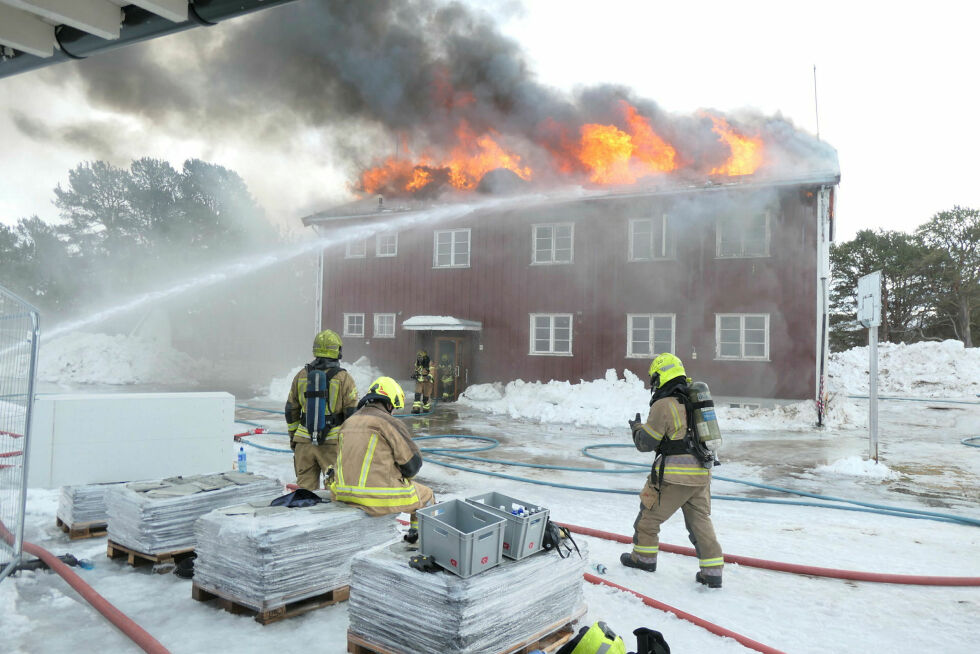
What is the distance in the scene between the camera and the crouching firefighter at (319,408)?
230 inches

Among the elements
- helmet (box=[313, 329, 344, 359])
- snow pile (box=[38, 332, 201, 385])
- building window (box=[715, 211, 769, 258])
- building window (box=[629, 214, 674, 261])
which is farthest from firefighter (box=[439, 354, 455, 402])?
snow pile (box=[38, 332, 201, 385])

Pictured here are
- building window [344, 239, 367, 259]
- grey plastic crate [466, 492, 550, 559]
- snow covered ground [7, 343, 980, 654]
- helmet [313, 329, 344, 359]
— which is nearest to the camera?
grey plastic crate [466, 492, 550, 559]

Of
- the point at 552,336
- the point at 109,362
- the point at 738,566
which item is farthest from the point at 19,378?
the point at 109,362

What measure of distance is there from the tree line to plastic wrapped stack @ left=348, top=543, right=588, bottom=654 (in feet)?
119

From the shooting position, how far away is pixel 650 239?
17578 mm

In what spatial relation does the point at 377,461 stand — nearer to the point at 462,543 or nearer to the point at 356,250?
the point at 462,543

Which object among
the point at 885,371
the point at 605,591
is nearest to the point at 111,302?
the point at 605,591

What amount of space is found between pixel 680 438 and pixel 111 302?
36415 mm

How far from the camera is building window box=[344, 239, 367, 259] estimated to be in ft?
70.0

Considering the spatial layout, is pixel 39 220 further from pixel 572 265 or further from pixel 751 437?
pixel 751 437

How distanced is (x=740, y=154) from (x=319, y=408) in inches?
655

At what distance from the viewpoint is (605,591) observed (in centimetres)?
447

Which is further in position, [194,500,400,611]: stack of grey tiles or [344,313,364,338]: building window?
[344,313,364,338]: building window

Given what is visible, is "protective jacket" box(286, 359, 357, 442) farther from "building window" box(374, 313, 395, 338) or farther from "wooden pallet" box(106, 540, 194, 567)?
"building window" box(374, 313, 395, 338)
